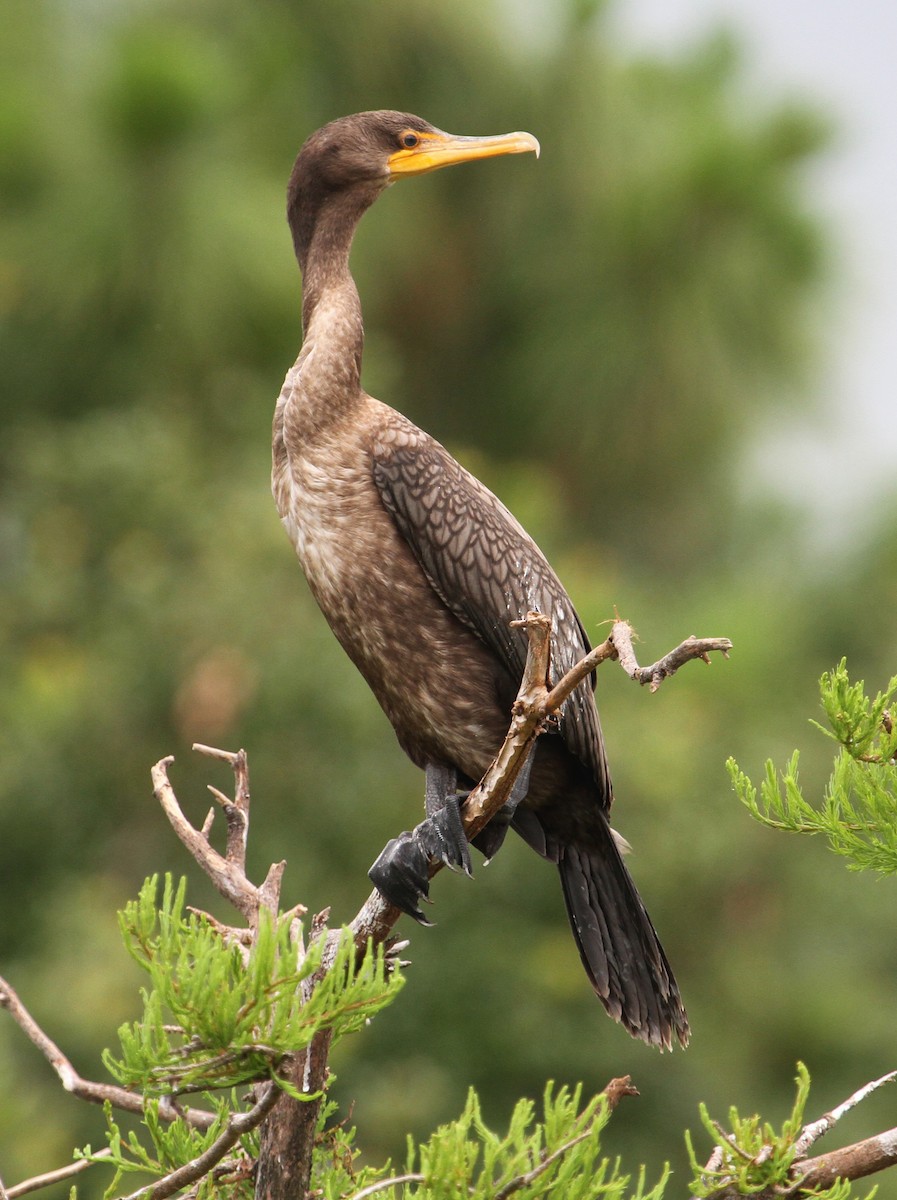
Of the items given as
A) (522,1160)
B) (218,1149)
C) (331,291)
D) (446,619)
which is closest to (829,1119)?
(522,1160)

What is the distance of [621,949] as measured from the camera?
10.4 feet

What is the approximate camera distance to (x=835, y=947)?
27.6 feet

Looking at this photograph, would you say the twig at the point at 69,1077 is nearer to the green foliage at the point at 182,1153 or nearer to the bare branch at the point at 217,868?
the green foliage at the point at 182,1153

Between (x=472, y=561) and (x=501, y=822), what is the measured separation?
503 mm

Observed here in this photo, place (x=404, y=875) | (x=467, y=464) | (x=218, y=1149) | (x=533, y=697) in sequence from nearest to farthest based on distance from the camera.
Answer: (x=218, y=1149) → (x=533, y=697) → (x=404, y=875) → (x=467, y=464)

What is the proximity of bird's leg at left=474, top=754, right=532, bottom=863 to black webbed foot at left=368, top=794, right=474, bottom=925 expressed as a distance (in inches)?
5.1

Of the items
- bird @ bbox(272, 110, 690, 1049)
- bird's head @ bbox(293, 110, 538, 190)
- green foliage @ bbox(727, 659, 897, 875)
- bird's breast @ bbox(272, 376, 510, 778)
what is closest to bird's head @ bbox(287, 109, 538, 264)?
bird's head @ bbox(293, 110, 538, 190)

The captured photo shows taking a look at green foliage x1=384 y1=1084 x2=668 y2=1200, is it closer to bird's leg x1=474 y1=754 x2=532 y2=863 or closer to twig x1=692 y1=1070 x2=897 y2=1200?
twig x1=692 y1=1070 x2=897 y2=1200

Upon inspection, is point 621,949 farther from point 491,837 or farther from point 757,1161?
point 757,1161

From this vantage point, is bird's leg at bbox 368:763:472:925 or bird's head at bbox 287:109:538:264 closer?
bird's leg at bbox 368:763:472:925

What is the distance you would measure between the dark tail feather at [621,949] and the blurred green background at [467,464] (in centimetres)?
227

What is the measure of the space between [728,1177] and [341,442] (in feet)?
5.00

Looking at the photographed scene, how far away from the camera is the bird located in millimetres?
3031

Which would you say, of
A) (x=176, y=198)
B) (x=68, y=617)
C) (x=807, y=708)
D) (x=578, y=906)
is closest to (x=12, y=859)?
(x=68, y=617)
